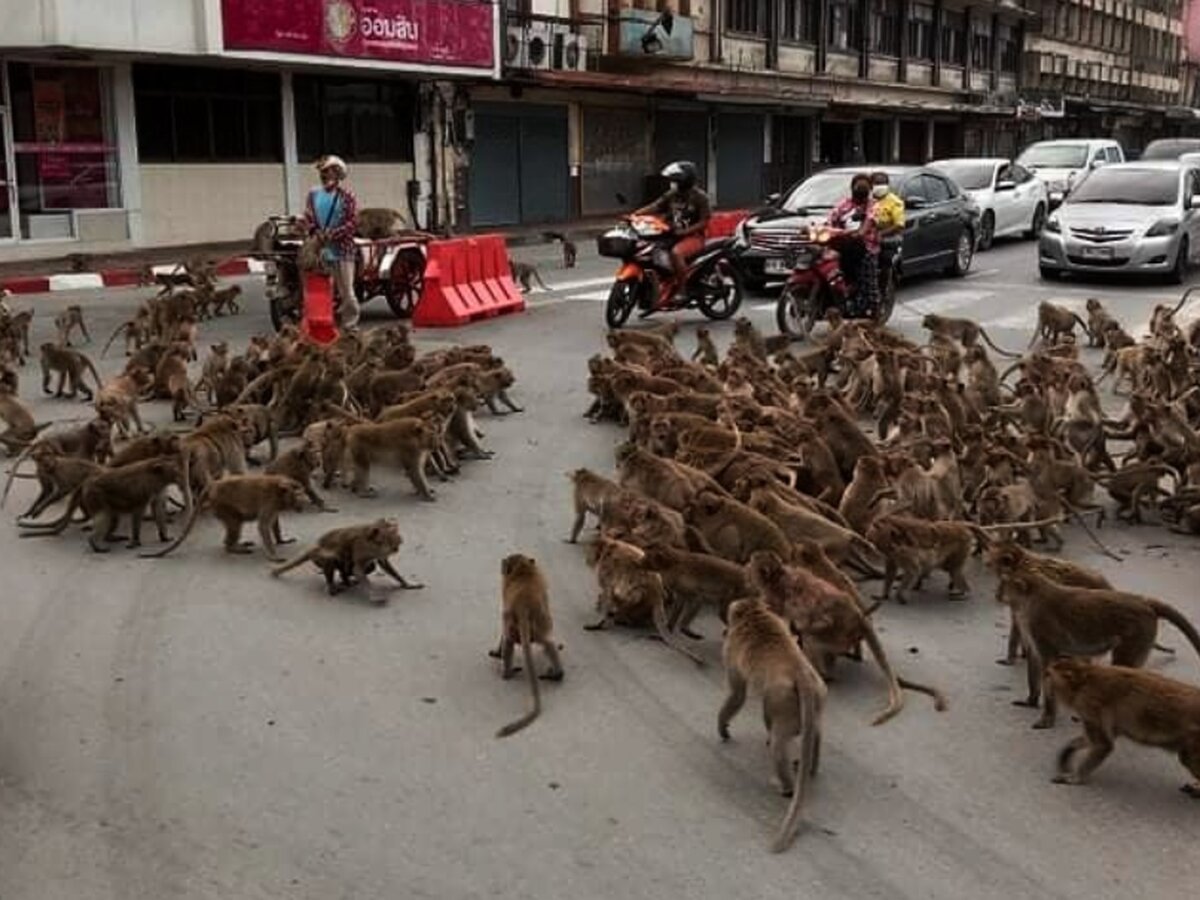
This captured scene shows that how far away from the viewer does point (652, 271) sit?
53.5ft

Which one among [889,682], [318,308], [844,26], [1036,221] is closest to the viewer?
[889,682]

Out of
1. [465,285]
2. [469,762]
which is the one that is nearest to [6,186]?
[465,285]

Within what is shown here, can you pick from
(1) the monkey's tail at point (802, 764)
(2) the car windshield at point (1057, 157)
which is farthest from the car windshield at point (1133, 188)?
(1) the monkey's tail at point (802, 764)

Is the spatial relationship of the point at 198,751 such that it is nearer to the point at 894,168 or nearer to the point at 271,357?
the point at 271,357

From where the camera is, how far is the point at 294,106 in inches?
Result: 1112

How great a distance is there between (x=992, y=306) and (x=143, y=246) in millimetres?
15149

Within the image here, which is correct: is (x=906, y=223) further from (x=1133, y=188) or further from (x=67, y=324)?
(x=67, y=324)

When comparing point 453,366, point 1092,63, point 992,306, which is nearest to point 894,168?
point 992,306

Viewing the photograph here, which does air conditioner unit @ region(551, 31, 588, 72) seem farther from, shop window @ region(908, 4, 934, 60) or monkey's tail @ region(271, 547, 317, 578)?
monkey's tail @ region(271, 547, 317, 578)

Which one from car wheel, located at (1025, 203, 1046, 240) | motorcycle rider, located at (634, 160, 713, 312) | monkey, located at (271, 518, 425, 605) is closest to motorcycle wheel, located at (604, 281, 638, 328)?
motorcycle rider, located at (634, 160, 713, 312)

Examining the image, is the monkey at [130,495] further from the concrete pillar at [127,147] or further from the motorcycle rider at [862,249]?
the concrete pillar at [127,147]

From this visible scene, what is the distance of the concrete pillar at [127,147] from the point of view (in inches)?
977

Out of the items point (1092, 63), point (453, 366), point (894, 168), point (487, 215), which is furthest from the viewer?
point (1092, 63)

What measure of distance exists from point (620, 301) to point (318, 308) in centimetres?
383
